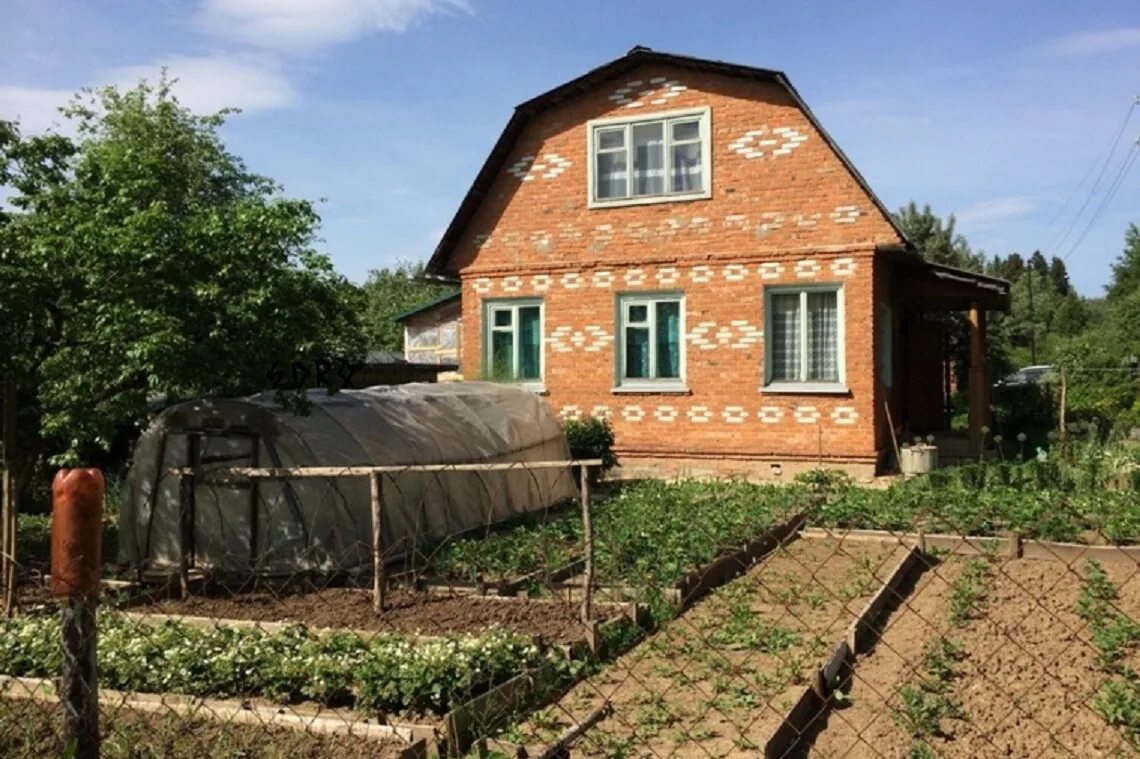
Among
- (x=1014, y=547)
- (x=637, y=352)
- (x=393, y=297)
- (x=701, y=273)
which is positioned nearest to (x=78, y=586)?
(x=1014, y=547)

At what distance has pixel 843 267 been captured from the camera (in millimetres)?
15977

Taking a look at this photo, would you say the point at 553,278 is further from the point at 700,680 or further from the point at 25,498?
the point at 700,680

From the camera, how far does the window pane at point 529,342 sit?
18.6m

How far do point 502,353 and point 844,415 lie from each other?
248 inches

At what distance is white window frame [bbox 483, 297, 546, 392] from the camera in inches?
722

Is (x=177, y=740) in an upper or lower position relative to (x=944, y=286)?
lower

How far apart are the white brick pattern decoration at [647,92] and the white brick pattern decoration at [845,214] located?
3.38 meters

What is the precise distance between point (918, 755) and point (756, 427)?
1197 cm

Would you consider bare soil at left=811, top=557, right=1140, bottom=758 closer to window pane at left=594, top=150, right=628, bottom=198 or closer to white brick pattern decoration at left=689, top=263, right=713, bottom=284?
white brick pattern decoration at left=689, top=263, right=713, bottom=284

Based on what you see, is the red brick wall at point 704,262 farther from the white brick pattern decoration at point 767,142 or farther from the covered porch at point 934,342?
the covered porch at point 934,342

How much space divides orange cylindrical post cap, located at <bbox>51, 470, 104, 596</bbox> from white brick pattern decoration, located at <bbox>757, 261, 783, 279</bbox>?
1406cm

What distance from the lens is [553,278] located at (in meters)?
18.2

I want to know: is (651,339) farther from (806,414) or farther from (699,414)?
(806,414)

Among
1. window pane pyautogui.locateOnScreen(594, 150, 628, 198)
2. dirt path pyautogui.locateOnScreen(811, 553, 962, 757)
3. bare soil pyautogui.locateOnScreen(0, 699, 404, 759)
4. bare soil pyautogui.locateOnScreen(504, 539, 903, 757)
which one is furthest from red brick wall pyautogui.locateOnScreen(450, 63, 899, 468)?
bare soil pyautogui.locateOnScreen(0, 699, 404, 759)
